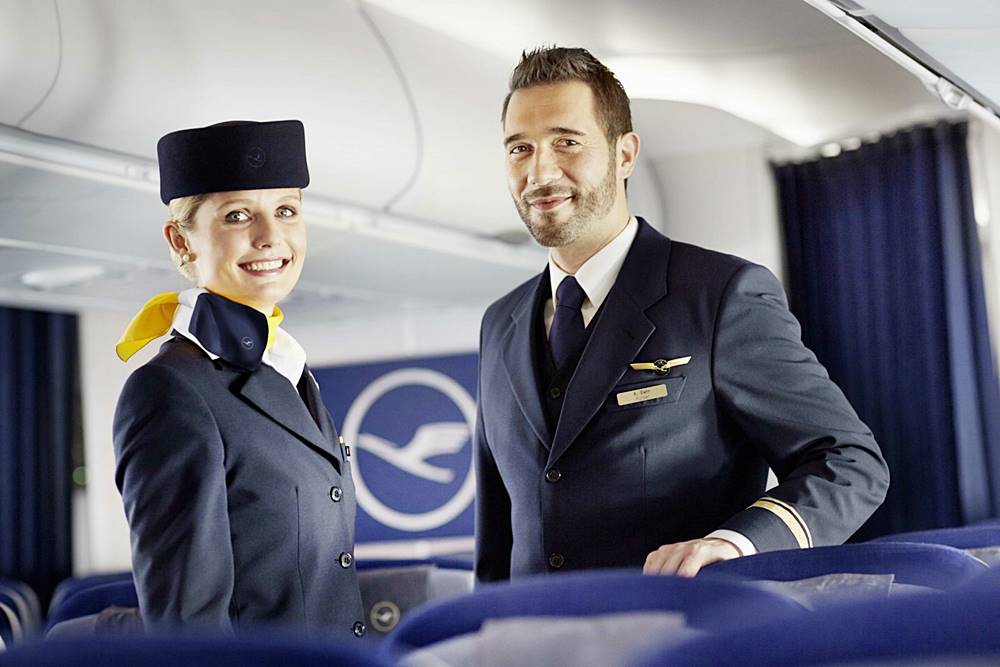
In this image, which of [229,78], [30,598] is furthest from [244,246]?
[30,598]

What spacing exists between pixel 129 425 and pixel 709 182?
6.64 m

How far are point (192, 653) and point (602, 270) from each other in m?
2.10

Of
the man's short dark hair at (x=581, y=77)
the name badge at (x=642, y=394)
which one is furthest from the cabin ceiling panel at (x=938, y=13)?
the name badge at (x=642, y=394)

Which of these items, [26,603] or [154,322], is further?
[26,603]

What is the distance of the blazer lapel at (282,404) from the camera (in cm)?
265

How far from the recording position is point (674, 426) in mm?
2756

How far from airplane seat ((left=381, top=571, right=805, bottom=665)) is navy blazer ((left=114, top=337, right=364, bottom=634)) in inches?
44.5

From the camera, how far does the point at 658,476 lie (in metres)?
2.76

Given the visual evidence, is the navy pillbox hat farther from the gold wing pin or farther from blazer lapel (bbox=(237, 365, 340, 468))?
the gold wing pin

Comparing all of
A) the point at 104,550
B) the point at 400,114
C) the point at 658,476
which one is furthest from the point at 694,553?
the point at 104,550

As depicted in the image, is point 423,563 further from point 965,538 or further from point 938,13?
point 938,13

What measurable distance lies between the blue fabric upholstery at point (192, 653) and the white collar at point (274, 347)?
5.46ft

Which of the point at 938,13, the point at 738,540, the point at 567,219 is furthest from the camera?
the point at 938,13

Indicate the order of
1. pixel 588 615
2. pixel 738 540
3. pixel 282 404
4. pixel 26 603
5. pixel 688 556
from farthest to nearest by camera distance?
pixel 26 603, pixel 282 404, pixel 738 540, pixel 688 556, pixel 588 615
